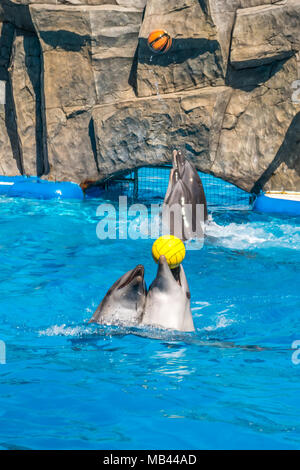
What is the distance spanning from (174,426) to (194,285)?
3263mm

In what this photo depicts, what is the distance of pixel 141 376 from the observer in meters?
3.37

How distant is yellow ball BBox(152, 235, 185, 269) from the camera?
4387 mm

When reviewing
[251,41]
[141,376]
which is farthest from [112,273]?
[251,41]

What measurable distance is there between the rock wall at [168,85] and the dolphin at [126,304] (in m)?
5.73

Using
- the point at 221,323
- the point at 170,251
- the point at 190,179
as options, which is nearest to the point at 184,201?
the point at 190,179

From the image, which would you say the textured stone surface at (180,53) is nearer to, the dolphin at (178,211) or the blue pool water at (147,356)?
the dolphin at (178,211)

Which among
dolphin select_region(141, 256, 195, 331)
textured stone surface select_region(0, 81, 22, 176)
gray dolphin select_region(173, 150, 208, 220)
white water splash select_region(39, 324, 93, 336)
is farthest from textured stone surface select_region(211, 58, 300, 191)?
white water splash select_region(39, 324, 93, 336)

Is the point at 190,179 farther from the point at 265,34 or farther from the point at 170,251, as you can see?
the point at 170,251

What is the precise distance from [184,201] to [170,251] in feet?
11.9

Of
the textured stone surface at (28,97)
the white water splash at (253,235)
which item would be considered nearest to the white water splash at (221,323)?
the white water splash at (253,235)

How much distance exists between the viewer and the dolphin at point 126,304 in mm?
→ 4223

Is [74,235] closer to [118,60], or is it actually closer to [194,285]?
[194,285]

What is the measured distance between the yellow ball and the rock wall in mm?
5313

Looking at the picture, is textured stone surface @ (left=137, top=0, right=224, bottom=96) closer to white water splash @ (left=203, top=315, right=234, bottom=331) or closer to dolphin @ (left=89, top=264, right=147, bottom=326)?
white water splash @ (left=203, top=315, right=234, bottom=331)
